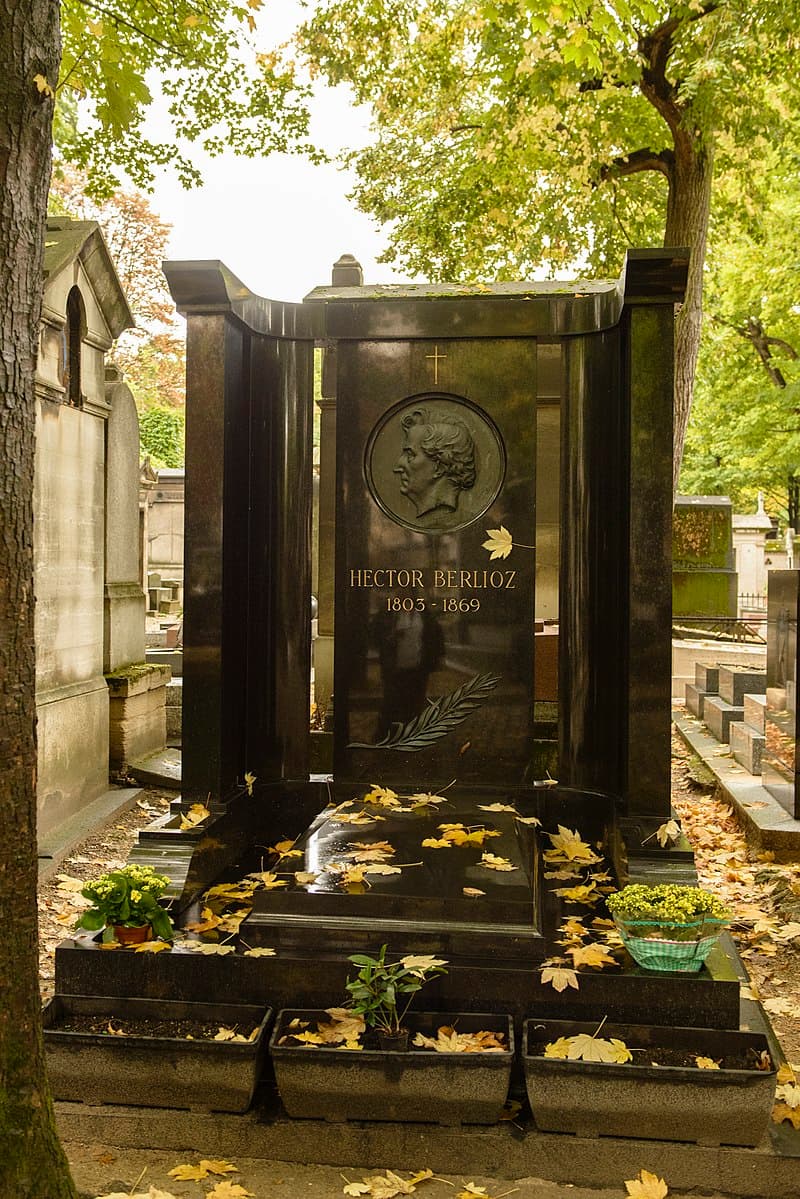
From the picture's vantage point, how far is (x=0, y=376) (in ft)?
7.36

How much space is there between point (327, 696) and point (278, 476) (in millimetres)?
1614

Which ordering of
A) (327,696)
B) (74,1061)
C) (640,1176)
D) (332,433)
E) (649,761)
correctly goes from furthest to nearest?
(332,433)
(327,696)
(649,761)
(74,1061)
(640,1176)

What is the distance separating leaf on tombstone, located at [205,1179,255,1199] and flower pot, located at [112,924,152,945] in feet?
3.16

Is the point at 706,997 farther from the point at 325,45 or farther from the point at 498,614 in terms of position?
the point at 325,45

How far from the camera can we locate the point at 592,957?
3.62 metres

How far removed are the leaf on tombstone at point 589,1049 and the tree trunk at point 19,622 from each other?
5.27 feet

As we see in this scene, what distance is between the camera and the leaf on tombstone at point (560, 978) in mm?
3471

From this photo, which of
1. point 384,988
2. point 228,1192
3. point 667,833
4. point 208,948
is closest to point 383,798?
point 667,833

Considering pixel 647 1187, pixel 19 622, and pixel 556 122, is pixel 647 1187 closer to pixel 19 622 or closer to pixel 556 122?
pixel 19 622

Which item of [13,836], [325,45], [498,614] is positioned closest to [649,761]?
[498,614]

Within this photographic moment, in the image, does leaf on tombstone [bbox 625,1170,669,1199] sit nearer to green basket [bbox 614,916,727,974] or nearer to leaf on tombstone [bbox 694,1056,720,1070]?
leaf on tombstone [bbox 694,1056,720,1070]

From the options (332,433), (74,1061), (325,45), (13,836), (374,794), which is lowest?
(74,1061)

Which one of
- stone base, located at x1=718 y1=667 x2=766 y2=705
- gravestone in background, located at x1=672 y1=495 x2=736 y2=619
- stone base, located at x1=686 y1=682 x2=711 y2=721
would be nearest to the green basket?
stone base, located at x1=718 y1=667 x2=766 y2=705

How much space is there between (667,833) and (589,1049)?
1427mm
